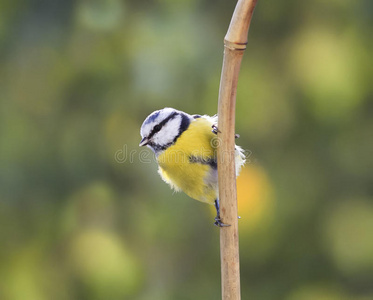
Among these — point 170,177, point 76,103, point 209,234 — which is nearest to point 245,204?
point 209,234

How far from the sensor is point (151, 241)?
4.54ft

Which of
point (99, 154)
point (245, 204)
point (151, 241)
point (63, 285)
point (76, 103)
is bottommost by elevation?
point (63, 285)

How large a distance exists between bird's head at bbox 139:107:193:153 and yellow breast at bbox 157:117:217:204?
0.01 m

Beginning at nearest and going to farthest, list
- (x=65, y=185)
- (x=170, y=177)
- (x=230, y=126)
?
(x=230, y=126) → (x=170, y=177) → (x=65, y=185)

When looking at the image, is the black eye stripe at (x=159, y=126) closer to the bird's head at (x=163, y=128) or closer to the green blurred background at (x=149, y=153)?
the bird's head at (x=163, y=128)

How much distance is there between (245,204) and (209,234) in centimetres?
15

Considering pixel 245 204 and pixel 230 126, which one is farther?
pixel 245 204

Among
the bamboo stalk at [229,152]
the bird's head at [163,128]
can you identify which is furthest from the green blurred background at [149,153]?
the bamboo stalk at [229,152]

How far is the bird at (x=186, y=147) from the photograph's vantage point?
0.90 meters

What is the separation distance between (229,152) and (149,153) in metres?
0.77

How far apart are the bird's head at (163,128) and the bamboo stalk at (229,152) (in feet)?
0.94

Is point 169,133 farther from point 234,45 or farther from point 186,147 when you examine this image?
point 234,45

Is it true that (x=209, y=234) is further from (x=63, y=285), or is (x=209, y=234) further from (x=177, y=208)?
(x=63, y=285)

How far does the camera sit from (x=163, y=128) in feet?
2.99
